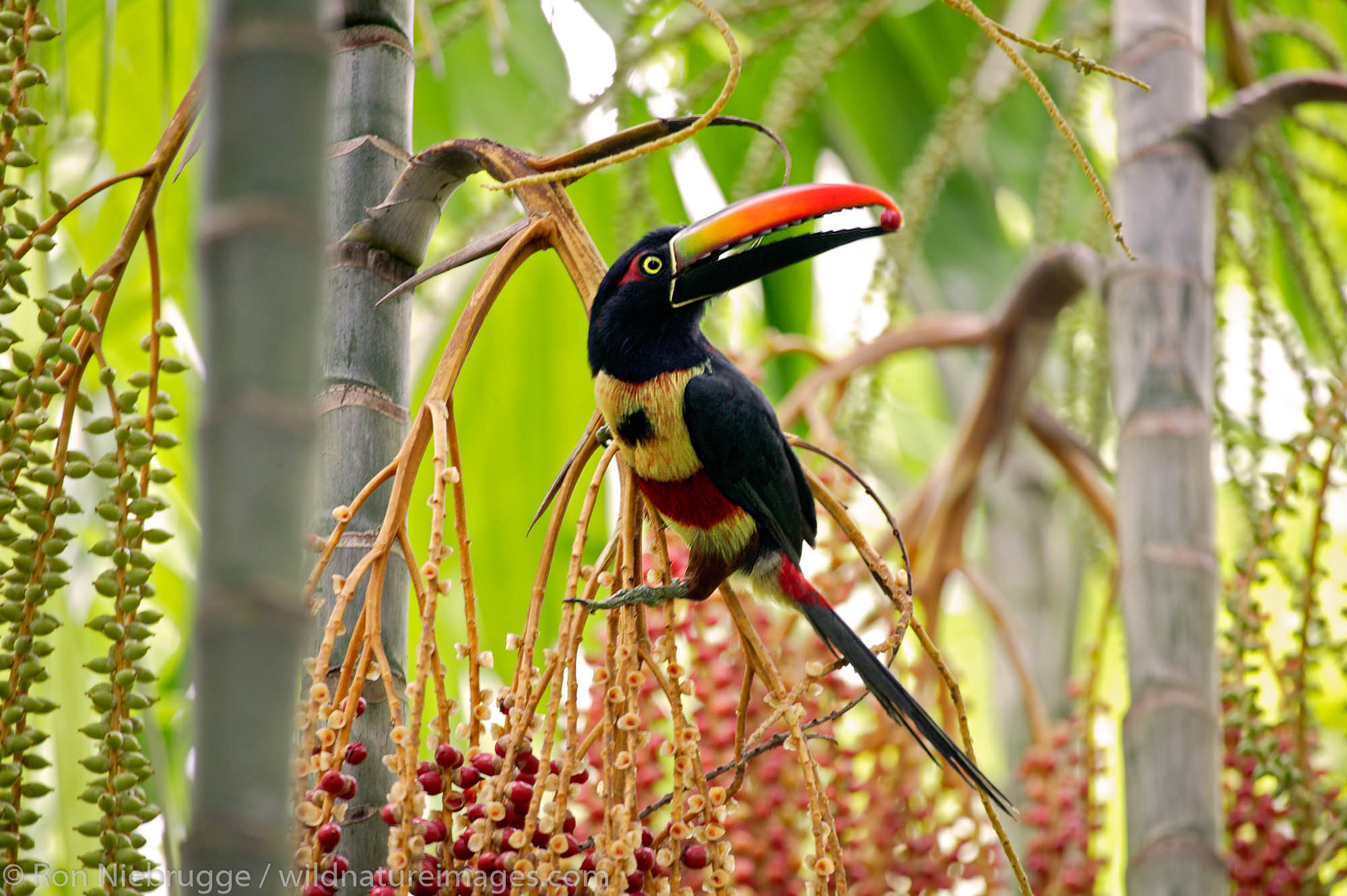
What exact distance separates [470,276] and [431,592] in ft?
4.56

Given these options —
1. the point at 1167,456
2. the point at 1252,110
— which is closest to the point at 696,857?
the point at 1167,456

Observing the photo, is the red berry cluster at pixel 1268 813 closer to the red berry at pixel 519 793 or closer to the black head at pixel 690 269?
the black head at pixel 690 269

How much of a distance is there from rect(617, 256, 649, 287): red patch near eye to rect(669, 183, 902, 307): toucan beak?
0.03m

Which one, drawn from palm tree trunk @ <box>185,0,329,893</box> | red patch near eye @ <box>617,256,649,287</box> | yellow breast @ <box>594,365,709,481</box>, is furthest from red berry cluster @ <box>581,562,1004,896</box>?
palm tree trunk @ <box>185,0,329,893</box>

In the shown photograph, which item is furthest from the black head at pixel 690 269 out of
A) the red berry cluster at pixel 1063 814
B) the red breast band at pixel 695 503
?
the red berry cluster at pixel 1063 814

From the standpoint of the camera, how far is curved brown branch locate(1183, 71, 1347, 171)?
155 cm

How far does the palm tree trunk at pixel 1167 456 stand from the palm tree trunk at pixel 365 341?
831 mm

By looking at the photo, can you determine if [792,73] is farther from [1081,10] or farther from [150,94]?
[1081,10]

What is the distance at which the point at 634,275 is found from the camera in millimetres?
1200

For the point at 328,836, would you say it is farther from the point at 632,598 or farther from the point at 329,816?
the point at 632,598

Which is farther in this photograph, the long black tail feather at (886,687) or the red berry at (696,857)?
the long black tail feather at (886,687)

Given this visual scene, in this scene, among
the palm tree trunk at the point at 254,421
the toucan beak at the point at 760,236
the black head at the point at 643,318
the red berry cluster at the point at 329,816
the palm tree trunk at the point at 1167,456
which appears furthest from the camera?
the palm tree trunk at the point at 1167,456

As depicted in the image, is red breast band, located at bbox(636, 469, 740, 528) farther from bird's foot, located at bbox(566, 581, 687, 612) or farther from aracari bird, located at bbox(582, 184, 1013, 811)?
bird's foot, located at bbox(566, 581, 687, 612)

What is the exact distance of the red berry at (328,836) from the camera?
0.86 metres
